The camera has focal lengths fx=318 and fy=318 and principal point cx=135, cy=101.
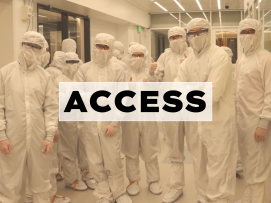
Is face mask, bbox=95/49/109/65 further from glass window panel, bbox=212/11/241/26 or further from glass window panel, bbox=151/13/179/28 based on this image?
glass window panel, bbox=212/11/241/26

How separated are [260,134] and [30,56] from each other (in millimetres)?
1975

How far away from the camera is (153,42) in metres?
10.9

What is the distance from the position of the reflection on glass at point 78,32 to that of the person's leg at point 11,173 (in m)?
4.69

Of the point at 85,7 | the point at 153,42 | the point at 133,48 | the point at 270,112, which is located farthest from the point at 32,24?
the point at 153,42

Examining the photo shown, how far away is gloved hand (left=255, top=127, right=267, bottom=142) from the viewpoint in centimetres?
262

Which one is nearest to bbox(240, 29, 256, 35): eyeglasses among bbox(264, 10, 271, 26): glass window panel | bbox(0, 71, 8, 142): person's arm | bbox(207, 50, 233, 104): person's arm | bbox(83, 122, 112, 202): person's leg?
bbox(207, 50, 233, 104): person's arm

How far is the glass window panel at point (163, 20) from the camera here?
10484 millimetres

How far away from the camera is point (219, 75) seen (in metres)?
2.36

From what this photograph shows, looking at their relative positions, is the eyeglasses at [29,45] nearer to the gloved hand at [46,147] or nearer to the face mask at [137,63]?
the gloved hand at [46,147]

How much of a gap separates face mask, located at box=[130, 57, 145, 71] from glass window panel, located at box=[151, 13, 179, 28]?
7.49 metres

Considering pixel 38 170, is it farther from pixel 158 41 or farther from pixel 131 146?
pixel 158 41

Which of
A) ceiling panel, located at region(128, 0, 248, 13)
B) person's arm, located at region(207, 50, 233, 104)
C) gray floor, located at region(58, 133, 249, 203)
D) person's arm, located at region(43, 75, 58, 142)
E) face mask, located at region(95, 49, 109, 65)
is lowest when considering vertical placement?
gray floor, located at region(58, 133, 249, 203)

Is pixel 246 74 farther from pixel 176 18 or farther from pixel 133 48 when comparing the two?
pixel 176 18

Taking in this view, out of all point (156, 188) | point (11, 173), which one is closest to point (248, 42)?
point (156, 188)
